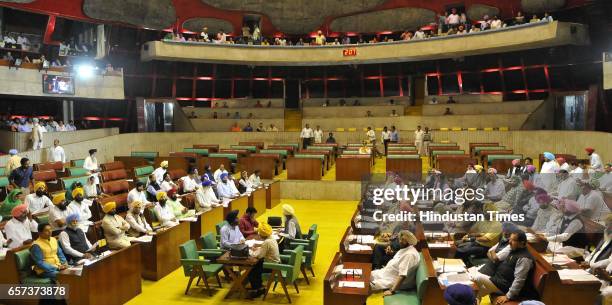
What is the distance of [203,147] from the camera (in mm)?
19266

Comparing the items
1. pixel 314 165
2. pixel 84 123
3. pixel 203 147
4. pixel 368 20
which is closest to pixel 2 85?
pixel 84 123

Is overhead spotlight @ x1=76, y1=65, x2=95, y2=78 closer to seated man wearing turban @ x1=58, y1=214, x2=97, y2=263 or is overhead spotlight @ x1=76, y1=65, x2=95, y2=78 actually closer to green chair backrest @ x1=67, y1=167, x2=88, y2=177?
green chair backrest @ x1=67, y1=167, x2=88, y2=177

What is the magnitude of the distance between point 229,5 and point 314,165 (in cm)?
1347

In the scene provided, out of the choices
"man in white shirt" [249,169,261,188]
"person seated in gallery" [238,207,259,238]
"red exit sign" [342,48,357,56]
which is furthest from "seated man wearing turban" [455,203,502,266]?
"red exit sign" [342,48,357,56]

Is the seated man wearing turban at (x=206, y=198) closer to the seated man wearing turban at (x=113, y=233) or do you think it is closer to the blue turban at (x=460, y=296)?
the seated man wearing turban at (x=113, y=233)

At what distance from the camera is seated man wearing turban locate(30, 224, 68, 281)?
6.01m

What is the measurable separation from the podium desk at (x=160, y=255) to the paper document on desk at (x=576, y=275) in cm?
552

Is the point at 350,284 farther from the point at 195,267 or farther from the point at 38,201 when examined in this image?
the point at 38,201

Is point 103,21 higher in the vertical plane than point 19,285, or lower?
higher

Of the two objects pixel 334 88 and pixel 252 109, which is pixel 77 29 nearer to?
pixel 252 109

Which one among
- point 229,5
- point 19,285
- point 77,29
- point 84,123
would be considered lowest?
point 19,285

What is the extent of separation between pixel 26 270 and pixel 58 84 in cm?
1384

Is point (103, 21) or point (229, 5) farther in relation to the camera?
point (229, 5)

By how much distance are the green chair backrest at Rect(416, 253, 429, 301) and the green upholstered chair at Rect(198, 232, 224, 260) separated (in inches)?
113
